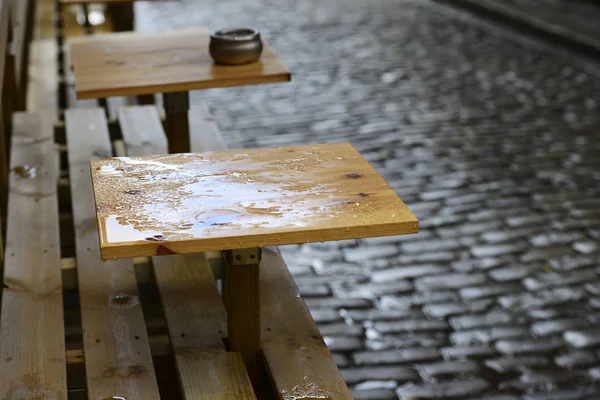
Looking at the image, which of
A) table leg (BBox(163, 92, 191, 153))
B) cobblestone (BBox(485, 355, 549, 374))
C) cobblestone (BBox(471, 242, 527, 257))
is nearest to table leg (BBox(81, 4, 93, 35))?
table leg (BBox(163, 92, 191, 153))

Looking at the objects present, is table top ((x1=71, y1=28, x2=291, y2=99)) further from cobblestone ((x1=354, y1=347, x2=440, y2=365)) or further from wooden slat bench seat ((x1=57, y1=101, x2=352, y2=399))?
cobblestone ((x1=354, y1=347, x2=440, y2=365))

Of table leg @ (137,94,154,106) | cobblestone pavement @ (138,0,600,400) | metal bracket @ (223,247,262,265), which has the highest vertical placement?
metal bracket @ (223,247,262,265)

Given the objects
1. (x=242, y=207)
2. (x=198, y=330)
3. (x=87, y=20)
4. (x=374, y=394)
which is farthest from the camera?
(x=87, y=20)

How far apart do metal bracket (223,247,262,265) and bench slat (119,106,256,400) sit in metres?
0.34

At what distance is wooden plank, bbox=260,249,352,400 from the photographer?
2473 millimetres

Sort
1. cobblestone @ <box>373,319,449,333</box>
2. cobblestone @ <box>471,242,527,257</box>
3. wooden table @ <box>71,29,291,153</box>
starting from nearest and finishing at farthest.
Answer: wooden table @ <box>71,29,291,153</box> → cobblestone @ <box>373,319,449,333</box> → cobblestone @ <box>471,242,527,257</box>

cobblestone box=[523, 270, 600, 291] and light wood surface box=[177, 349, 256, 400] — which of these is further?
cobblestone box=[523, 270, 600, 291]

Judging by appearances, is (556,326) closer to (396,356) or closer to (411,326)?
(411,326)

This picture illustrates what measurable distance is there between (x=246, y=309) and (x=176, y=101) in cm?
171

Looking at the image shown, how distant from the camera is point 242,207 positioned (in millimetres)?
2371

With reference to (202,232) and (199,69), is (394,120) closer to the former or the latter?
(199,69)

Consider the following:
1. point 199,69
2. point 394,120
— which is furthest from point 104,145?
point 394,120

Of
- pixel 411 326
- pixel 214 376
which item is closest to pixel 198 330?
pixel 214 376

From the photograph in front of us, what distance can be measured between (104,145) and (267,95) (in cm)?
352
